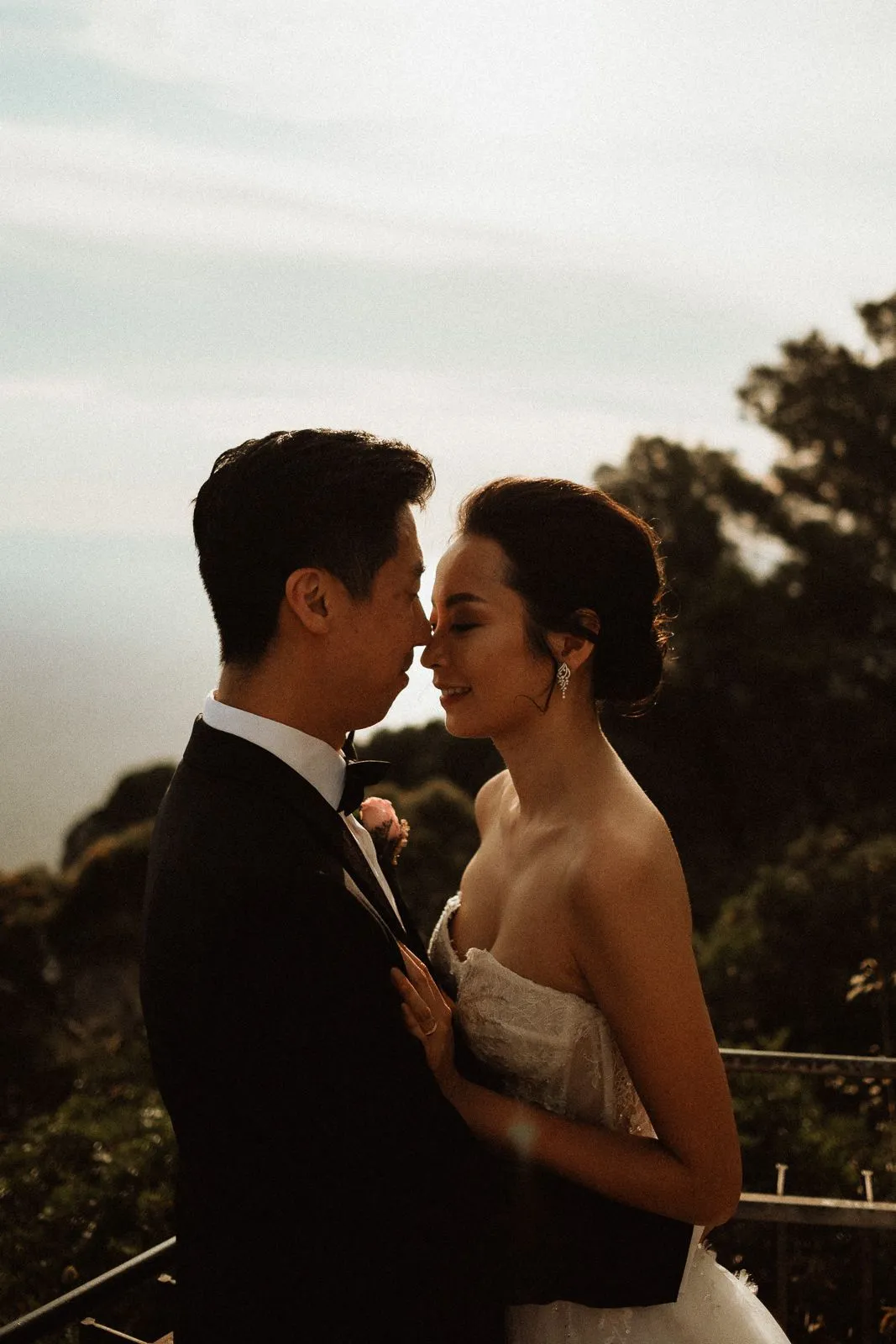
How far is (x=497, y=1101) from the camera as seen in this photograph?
2.65 metres

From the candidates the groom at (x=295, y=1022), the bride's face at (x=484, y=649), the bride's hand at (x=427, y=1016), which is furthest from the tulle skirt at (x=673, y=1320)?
the bride's face at (x=484, y=649)

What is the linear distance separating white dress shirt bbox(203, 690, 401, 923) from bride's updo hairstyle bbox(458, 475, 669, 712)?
2.51 ft

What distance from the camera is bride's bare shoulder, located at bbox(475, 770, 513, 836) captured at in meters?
3.65

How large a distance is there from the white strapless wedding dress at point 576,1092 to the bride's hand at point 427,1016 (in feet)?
1.01

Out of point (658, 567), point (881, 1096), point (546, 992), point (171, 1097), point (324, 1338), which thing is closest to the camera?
point (324, 1338)

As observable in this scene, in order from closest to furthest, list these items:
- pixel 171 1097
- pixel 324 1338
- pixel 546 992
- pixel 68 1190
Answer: pixel 324 1338
pixel 171 1097
pixel 546 992
pixel 68 1190

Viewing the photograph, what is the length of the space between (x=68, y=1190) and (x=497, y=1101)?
226 inches

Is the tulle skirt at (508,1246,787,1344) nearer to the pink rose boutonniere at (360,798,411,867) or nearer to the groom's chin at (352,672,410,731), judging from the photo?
the pink rose boutonniere at (360,798,411,867)

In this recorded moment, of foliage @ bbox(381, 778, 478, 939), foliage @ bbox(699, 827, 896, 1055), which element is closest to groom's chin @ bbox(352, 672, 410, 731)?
foliage @ bbox(381, 778, 478, 939)

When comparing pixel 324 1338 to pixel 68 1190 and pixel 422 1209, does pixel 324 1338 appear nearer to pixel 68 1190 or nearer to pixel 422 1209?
Result: pixel 422 1209

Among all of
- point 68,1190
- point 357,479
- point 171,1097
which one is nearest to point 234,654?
point 357,479

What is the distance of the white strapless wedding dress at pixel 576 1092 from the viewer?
9.12 ft

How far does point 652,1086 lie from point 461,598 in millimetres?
1258

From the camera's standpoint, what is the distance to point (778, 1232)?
12.8 ft
